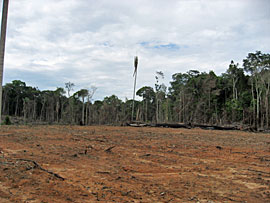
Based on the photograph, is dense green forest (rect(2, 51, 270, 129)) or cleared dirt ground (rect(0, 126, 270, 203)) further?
dense green forest (rect(2, 51, 270, 129))

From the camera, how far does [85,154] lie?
646 cm

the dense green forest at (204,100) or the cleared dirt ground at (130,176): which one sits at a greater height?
the dense green forest at (204,100)

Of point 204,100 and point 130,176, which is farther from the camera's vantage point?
point 204,100

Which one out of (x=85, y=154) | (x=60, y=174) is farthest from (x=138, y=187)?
(x=85, y=154)

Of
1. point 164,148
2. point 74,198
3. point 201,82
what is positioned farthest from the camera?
Result: point 201,82

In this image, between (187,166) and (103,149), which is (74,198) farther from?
(103,149)

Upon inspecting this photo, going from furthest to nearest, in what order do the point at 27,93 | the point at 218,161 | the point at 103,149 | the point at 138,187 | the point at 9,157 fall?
the point at 27,93 → the point at 103,149 → the point at 218,161 → the point at 9,157 → the point at 138,187

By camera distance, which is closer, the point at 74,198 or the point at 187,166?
the point at 74,198

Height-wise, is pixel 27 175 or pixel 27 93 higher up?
pixel 27 93

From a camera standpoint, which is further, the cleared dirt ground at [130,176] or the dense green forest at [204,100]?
the dense green forest at [204,100]

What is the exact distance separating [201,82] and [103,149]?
1094 inches

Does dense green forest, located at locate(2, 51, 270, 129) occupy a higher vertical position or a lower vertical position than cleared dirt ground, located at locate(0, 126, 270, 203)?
higher

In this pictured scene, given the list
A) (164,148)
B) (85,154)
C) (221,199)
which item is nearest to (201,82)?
(164,148)

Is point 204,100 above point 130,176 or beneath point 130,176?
above
